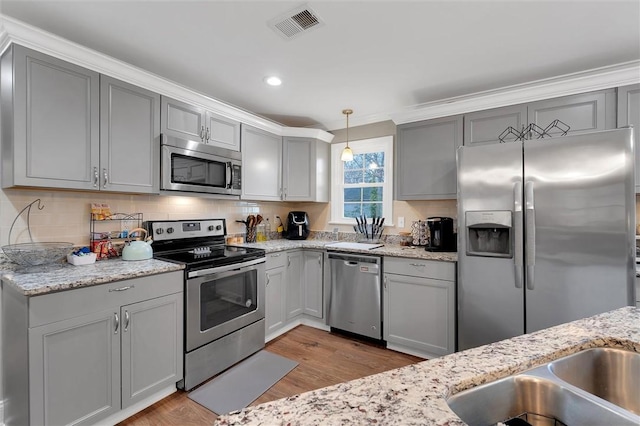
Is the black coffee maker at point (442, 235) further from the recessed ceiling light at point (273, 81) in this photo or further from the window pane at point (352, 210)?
the recessed ceiling light at point (273, 81)

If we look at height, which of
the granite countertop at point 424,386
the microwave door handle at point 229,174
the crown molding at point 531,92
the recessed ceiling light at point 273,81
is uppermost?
the recessed ceiling light at point 273,81

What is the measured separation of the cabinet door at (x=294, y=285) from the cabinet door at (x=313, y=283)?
58mm

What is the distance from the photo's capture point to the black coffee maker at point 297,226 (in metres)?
3.80

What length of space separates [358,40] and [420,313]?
2269 mm

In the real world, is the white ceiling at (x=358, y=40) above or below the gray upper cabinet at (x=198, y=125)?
above

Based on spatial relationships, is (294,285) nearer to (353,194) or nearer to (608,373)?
(353,194)

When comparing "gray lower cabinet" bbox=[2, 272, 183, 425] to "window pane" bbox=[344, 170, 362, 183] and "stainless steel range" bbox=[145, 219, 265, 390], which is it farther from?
"window pane" bbox=[344, 170, 362, 183]

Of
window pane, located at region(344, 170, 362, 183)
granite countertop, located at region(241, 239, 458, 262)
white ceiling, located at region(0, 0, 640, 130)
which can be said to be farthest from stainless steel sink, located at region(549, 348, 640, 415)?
window pane, located at region(344, 170, 362, 183)

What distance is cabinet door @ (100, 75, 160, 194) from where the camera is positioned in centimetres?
210

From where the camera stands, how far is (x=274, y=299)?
3068 mm

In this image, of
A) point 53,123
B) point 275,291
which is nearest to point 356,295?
point 275,291

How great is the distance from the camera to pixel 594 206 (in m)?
1.97

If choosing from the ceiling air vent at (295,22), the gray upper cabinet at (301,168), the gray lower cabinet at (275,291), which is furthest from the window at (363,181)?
the ceiling air vent at (295,22)

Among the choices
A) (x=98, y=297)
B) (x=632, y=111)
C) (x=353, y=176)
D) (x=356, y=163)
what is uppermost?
(x=632, y=111)
